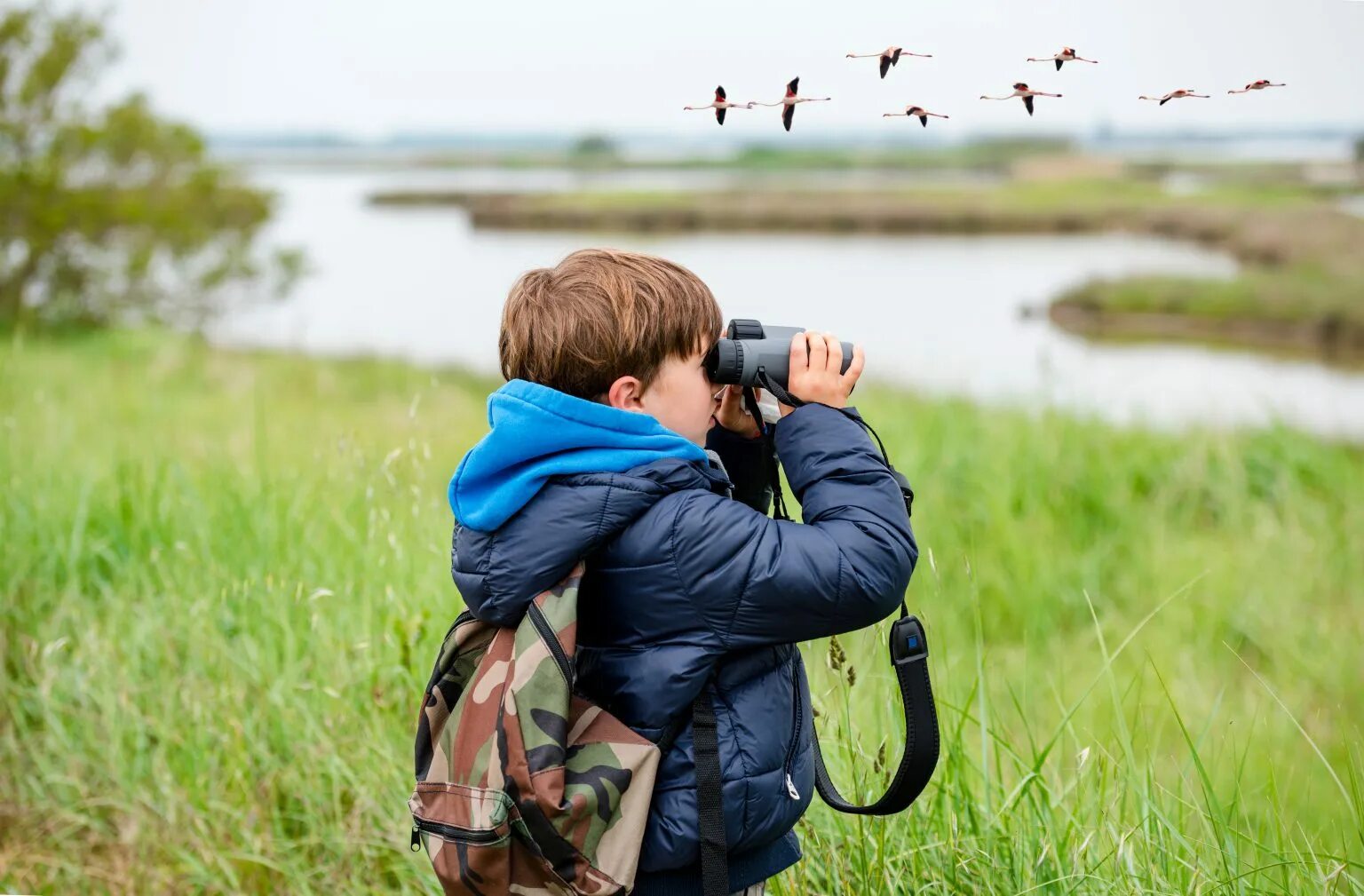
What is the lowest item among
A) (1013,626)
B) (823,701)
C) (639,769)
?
(1013,626)

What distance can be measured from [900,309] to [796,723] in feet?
76.5

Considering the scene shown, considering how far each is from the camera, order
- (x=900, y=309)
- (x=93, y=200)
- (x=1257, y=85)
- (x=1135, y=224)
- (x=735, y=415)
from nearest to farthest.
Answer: (x=1257, y=85), (x=735, y=415), (x=93, y=200), (x=900, y=309), (x=1135, y=224)

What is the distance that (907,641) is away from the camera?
161 centimetres

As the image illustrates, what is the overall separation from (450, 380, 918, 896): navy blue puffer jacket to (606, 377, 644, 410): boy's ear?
7cm

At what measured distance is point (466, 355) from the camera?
50.3 feet

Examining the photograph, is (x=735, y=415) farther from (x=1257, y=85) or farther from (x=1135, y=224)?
(x=1135, y=224)

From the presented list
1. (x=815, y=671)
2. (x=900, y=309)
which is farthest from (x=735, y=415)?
(x=900, y=309)

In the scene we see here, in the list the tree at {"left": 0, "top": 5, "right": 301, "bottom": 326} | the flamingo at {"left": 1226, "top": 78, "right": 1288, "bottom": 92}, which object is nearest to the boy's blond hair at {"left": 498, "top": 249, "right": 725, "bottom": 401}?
the flamingo at {"left": 1226, "top": 78, "right": 1288, "bottom": 92}

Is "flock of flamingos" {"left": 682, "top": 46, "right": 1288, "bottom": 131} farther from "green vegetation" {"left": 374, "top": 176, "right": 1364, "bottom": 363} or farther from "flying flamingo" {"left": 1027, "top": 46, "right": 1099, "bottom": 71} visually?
"green vegetation" {"left": 374, "top": 176, "right": 1364, "bottom": 363}

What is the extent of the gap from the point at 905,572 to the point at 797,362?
341 mm

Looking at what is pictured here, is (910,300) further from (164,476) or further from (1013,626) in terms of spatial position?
(164,476)

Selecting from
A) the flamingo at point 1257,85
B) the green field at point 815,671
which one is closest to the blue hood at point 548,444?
the green field at point 815,671

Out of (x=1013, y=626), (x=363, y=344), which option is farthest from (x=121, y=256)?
(x=1013, y=626)

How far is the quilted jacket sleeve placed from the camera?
1522 mm
